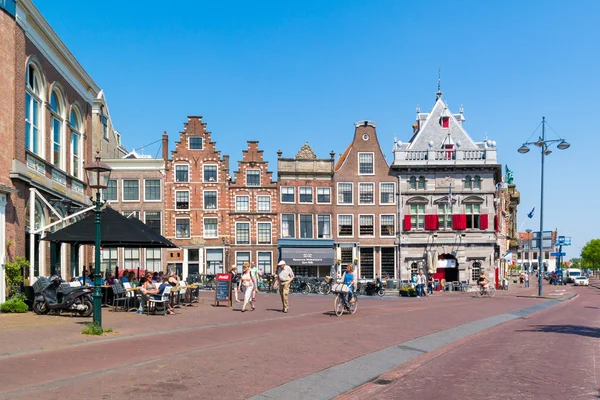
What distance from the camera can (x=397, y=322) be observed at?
724 inches

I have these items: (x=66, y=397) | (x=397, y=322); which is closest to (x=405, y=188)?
(x=397, y=322)

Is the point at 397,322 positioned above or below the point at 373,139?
below

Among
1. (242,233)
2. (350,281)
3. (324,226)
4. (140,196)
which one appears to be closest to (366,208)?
(324,226)

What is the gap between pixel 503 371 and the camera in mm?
10398

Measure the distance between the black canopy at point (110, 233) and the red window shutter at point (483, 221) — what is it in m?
35.7

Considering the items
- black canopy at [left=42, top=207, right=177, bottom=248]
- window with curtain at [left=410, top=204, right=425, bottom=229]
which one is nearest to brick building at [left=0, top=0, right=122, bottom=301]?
black canopy at [left=42, top=207, right=177, bottom=248]

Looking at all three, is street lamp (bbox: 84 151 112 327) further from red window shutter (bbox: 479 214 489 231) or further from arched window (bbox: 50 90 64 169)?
red window shutter (bbox: 479 214 489 231)

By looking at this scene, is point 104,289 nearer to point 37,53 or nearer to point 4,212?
point 4,212

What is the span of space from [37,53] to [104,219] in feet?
21.3

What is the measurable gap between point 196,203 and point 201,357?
124 ft

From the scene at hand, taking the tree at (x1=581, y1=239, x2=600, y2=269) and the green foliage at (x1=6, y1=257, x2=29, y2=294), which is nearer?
the green foliage at (x1=6, y1=257, x2=29, y2=294)

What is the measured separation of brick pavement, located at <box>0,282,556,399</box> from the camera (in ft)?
27.6

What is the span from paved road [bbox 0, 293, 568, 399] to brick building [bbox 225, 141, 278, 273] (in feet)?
96.9

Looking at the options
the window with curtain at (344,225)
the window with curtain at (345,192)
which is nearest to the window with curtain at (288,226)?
the window with curtain at (344,225)
